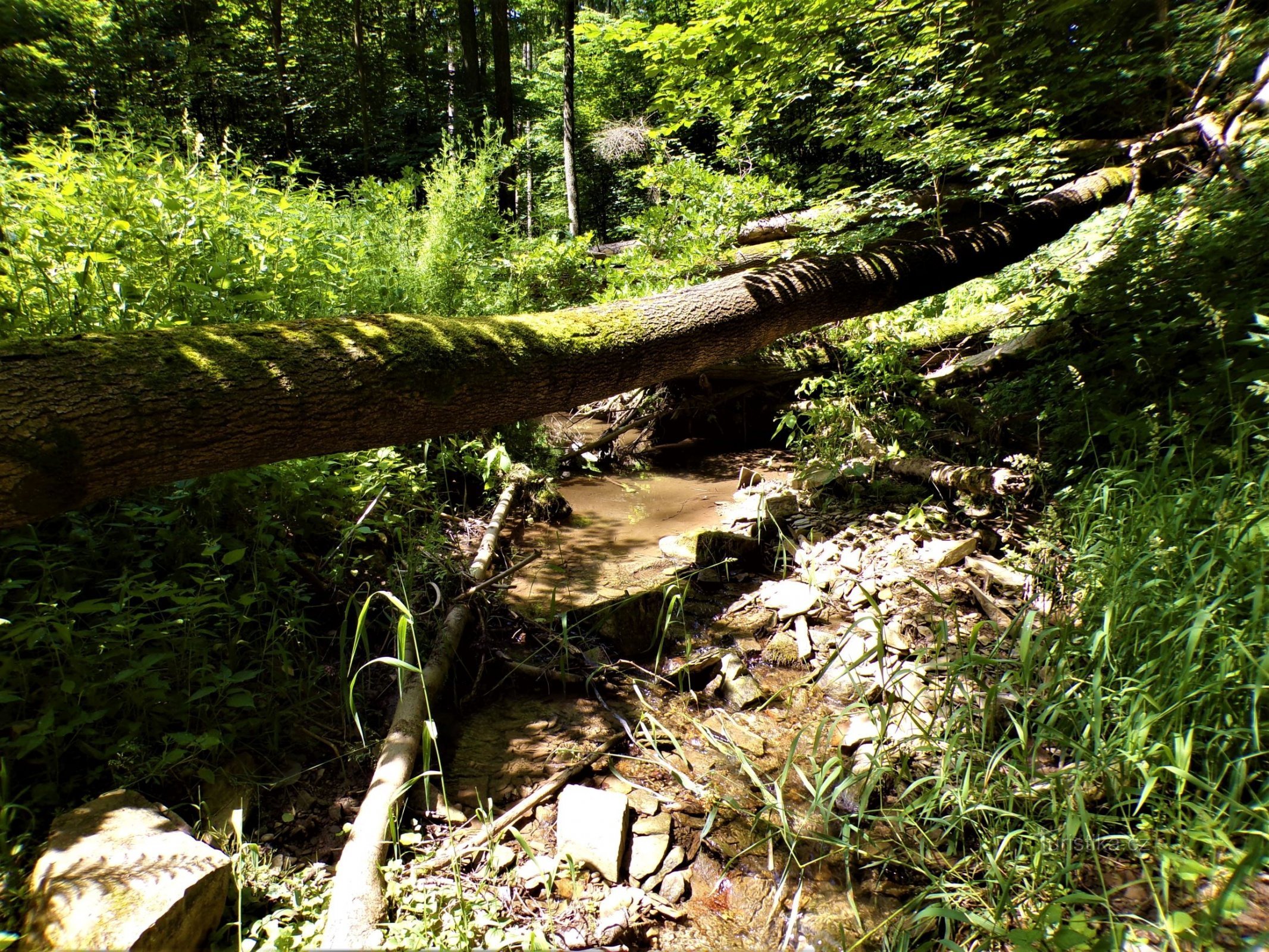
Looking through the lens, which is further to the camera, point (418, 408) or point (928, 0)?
point (928, 0)

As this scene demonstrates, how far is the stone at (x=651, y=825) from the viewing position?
209 cm

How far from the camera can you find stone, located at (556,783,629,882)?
6.36ft

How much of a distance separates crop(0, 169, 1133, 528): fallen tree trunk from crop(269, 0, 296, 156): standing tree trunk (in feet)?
48.2

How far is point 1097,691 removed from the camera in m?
1.70

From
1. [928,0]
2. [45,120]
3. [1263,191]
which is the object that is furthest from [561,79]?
[1263,191]

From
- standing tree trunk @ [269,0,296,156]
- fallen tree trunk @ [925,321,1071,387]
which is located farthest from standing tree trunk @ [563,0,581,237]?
fallen tree trunk @ [925,321,1071,387]

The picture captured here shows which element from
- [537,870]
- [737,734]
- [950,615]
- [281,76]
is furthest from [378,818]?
[281,76]

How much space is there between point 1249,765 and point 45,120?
15287 mm

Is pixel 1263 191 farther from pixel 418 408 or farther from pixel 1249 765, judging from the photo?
pixel 418 408

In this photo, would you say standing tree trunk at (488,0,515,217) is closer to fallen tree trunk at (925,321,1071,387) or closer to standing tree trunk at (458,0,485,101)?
standing tree trunk at (458,0,485,101)

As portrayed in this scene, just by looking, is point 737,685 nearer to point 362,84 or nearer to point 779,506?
point 779,506

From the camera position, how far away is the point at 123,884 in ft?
4.67

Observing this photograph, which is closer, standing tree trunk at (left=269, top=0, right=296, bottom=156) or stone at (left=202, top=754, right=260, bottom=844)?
stone at (left=202, top=754, right=260, bottom=844)

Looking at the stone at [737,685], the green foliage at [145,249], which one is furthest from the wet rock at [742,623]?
the green foliage at [145,249]
